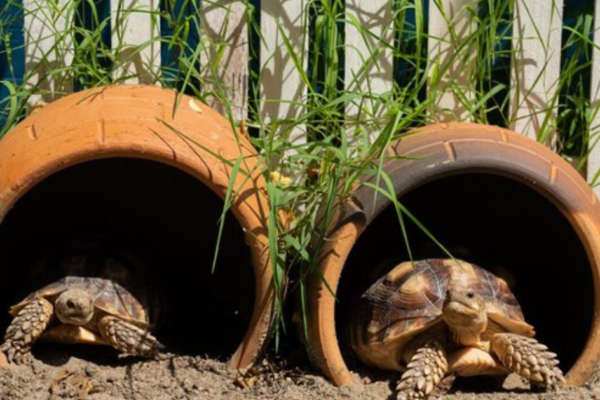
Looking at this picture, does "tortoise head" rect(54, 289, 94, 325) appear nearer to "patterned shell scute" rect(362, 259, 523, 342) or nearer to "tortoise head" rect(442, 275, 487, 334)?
"patterned shell scute" rect(362, 259, 523, 342)

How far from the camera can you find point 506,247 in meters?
3.64

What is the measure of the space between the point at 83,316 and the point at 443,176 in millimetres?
1206

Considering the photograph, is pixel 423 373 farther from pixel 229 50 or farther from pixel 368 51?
pixel 229 50

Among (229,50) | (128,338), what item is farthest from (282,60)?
(128,338)

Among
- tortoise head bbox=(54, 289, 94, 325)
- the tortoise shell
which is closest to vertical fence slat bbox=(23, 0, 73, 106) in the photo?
tortoise head bbox=(54, 289, 94, 325)

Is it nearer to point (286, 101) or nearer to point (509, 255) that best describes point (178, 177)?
point (286, 101)

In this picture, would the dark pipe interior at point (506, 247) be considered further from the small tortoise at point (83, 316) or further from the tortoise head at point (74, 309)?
the tortoise head at point (74, 309)

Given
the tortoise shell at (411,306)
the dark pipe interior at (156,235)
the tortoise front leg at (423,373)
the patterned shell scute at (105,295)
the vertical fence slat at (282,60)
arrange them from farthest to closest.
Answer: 1. the vertical fence slat at (282,60)
2. the dark pipe interior at (156,235)
3. the patterned shell scute at (105,295)
4. the tortoise shell at (411,306)
5. the tortoise front leg at (423,373)

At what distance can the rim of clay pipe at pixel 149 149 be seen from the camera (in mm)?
3049

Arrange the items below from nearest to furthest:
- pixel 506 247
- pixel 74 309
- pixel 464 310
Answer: pixel 464 310 < pixel 74 309 < pixel 506 247

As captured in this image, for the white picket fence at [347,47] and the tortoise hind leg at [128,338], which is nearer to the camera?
the tortoise hind leg at [128,338]

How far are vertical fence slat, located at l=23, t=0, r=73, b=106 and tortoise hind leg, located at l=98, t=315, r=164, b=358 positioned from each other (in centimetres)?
92

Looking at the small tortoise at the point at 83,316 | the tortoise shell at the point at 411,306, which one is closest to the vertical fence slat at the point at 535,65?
the tortoise shell at the point at 411,306

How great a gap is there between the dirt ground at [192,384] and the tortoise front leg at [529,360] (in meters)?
0.05
